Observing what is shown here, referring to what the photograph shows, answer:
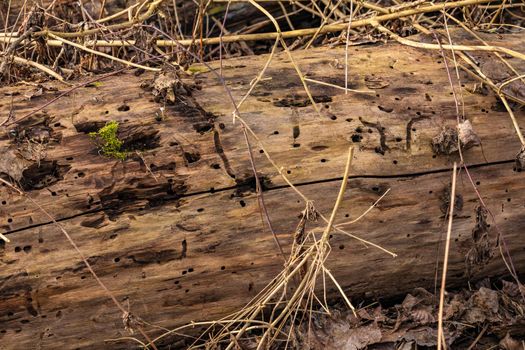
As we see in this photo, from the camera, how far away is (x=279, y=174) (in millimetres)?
3137

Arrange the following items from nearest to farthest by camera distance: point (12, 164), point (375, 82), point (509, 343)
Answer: point (12, 164) → point (509, 343) → point (375, 82)

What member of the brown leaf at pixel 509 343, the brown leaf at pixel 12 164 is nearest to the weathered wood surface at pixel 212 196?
the brown leaf at pixel 12 164

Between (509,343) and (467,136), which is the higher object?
(467,136)

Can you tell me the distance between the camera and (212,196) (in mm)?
3082

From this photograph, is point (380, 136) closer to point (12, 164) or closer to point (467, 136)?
point (467, 136)

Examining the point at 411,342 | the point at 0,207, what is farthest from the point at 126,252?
the point at 411,342

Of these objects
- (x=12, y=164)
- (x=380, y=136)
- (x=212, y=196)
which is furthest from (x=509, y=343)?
(x=12, y=164)

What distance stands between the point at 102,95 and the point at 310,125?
988 millimetres

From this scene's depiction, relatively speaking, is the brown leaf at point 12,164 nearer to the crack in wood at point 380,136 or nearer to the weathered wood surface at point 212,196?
the weathered wood surface at point 212,196

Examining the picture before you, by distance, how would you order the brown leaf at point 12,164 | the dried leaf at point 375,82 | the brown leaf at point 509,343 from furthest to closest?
1. the dried leaf at point 375,82
2. the brown leaf at point 509,343
3. the brown leaf at point 12,164

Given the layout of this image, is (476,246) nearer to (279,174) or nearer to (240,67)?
(279,174)

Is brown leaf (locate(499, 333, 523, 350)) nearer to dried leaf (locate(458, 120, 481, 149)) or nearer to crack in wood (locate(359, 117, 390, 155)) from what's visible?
dried leaf (locate(458, 120, 481, 149))

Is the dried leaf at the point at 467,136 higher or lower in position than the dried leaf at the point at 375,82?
lower

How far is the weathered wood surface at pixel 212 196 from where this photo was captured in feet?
9.79
